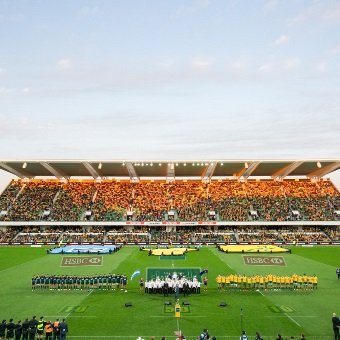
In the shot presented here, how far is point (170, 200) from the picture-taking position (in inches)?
2557

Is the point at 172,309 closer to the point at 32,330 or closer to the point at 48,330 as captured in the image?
the point at 48,330

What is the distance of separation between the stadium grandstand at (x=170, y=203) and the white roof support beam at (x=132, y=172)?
0.21 metres

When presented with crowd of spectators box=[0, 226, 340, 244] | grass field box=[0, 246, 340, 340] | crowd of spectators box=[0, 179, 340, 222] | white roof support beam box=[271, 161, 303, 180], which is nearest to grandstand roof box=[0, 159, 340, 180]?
white roof support beam box=[271, 161, 303, 180]

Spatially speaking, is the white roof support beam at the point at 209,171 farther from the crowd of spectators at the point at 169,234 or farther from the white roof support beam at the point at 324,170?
the white roof support beam at the point at 324,170

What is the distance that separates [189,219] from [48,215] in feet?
84.7

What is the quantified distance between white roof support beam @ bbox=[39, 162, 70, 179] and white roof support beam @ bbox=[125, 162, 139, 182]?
14.2 metres

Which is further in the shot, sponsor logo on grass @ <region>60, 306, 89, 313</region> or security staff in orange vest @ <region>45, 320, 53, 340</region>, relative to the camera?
sponsor logo on grass @ <region>60, 306, 89, 313</region>

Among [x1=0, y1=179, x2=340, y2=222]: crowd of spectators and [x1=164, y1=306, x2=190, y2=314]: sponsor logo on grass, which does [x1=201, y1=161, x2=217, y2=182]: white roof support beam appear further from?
[x1=164, y1=306, x2=190, y2=314]: sponsor logo on grass

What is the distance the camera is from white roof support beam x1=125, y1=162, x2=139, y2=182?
62.5 m

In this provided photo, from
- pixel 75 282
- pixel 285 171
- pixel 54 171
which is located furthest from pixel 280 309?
pixel 54 171

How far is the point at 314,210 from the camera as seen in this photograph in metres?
60.5

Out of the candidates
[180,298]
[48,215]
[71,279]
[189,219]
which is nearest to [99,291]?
[71,279]

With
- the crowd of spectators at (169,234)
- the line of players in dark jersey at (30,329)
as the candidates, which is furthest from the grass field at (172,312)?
the crowd of spectators at (169,234)

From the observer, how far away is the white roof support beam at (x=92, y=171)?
6181 centimetres
